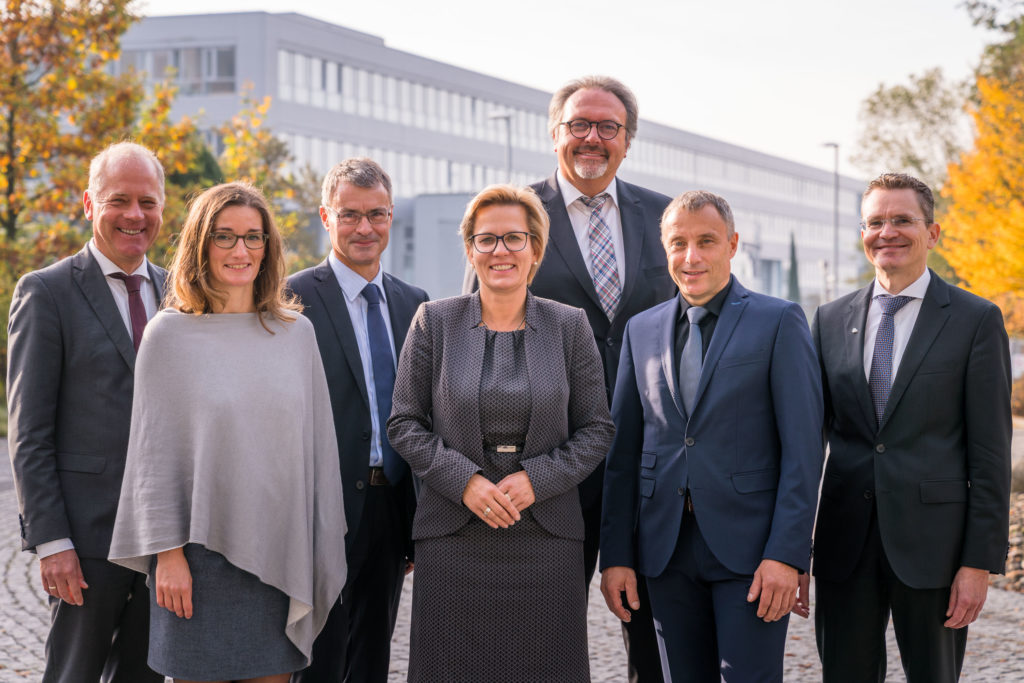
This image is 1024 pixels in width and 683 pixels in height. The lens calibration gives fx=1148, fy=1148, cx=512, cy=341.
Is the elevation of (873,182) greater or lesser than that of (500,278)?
greater

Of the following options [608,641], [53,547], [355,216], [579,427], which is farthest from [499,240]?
[608,641]

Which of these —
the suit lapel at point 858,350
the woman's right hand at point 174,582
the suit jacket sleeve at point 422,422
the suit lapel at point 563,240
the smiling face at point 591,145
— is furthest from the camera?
the smiling face at point 591,145

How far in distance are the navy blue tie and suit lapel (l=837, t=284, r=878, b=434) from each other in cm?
186

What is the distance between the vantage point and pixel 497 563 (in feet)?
13.6

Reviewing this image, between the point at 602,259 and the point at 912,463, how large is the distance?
1.63m

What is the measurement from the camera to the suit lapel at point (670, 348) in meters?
4.33

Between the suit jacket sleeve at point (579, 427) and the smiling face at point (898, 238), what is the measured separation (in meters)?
1.26

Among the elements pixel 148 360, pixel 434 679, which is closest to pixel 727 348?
pixel 434 679

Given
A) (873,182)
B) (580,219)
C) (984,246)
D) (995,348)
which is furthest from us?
(984,246)

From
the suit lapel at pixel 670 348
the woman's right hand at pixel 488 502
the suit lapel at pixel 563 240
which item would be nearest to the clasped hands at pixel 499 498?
the woman's right hand at pixel 488 502

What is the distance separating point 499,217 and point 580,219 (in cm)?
116

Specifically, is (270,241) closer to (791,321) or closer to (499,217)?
(499,217)

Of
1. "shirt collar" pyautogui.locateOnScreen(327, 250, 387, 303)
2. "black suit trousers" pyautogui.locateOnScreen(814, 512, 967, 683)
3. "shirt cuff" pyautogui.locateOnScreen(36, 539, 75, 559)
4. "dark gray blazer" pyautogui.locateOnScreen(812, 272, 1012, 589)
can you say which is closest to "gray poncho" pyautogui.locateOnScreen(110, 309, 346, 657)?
"shirt cuff" pyautogui.locateOnScreen(36, 539, 75, 559)

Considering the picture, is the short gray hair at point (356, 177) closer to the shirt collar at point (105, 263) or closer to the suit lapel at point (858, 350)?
the shirt collar at point (105, 263)
